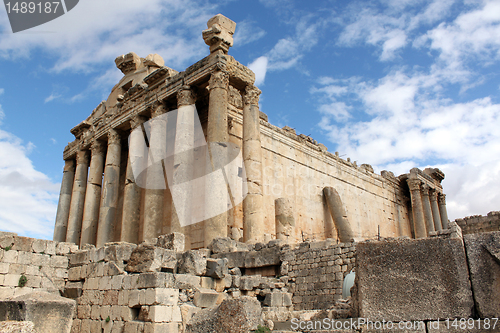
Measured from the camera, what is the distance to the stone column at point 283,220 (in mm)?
17438

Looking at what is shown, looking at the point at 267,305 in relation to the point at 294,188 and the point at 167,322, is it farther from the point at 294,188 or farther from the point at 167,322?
the point at 294,188

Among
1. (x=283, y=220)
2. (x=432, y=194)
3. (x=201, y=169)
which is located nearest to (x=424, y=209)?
(x=432, y=194)

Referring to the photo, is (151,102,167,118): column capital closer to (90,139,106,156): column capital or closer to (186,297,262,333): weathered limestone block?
(90,139,106,156): column capital

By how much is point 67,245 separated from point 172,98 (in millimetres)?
8745

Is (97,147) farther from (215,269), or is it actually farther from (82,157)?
(215,269)

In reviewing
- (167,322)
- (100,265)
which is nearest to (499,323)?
(167,322)

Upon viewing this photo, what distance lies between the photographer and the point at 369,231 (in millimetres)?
26078

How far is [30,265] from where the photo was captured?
9352mm

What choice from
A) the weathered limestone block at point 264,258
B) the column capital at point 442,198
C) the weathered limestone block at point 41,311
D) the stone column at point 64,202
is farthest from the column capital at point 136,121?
the column capital at point 442,198

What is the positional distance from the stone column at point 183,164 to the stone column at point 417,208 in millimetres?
19467

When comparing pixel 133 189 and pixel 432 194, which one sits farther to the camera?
pixel 432 194

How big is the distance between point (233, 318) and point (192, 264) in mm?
2085

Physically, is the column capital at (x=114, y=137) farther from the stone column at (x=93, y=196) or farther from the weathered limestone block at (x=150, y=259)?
the weathered limestone block at (x=150, y=259)

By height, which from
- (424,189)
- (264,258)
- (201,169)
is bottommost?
(264,258)
